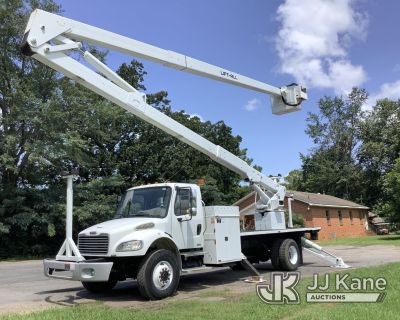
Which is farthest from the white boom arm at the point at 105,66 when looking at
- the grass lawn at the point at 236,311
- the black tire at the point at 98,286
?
the grass lawn at the point at 236,311

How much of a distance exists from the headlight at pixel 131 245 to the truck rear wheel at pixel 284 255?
20.1 feet

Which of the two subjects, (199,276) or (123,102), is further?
(199,276)

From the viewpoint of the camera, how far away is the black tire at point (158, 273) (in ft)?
32.4

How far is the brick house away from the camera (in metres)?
43.3

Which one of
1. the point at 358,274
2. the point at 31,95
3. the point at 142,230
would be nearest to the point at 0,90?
the point at 31,95

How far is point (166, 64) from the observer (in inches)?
482

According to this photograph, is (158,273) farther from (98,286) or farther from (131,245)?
(98,286)

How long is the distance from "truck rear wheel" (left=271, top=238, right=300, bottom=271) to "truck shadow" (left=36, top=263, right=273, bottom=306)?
446 millimetres

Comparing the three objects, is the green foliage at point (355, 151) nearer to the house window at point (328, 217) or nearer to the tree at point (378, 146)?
the tree at point (378, 146)

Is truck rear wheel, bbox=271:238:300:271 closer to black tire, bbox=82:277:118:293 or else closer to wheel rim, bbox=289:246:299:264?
wheel rim, bbox=289:246:299:264

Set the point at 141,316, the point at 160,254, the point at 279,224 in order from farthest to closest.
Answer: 1. the point at 279,224
2. the point at 160,254
3. the point at 141,316

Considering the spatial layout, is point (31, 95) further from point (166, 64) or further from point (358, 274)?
point (358, 274)

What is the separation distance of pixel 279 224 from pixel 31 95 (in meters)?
17.9

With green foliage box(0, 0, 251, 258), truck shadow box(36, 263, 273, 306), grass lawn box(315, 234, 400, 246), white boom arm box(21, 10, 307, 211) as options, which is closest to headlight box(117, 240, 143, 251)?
truck shadow box(36, 263, 273, 306)
